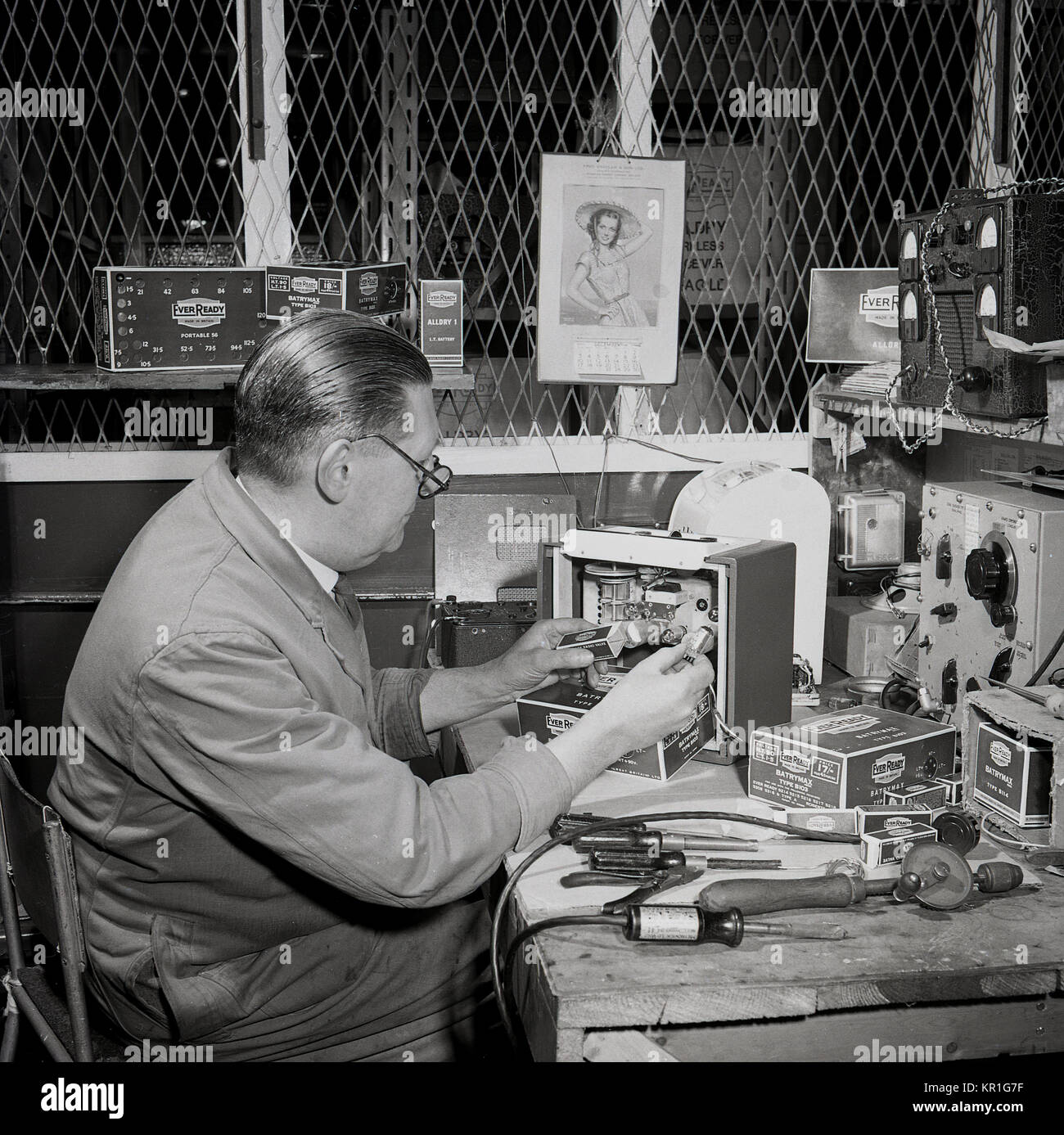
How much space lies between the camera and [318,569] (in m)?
1.76

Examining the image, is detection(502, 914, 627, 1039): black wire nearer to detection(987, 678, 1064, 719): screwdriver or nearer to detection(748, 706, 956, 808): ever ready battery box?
detection(748, 706, 956, 808): ever ready battery box

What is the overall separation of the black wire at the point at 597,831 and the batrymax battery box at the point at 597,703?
15 centimetres

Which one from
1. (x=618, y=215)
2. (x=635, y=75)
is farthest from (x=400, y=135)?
(x=618, y=215)

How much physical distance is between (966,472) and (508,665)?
1556mm

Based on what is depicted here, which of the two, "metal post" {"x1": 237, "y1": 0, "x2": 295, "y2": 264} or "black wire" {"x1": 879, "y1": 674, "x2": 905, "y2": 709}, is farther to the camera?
"metal post" {"x1": 237, "y1": 0, "x2": 295, "y2": 264}

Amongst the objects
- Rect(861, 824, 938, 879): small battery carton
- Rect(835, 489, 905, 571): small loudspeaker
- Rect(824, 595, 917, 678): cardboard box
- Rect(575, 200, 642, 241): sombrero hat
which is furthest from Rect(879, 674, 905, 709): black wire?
Rect(575, 200, 642, 241): sombrero hat

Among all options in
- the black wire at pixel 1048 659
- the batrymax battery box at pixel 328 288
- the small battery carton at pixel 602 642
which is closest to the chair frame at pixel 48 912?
the small battery carton at pixel 602 642

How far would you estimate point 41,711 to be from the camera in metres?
3.53

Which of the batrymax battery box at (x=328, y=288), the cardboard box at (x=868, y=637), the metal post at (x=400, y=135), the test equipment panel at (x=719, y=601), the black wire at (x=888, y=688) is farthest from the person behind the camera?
the metal post at (x=400, y=135)

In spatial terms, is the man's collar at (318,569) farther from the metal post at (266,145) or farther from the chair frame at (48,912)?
the metal post at (266,145)

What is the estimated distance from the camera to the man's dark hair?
1.59 metres

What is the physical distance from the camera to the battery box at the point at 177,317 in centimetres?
299

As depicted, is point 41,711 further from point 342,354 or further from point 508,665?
point 342,354

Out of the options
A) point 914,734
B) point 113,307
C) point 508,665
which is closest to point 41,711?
point 113,307
